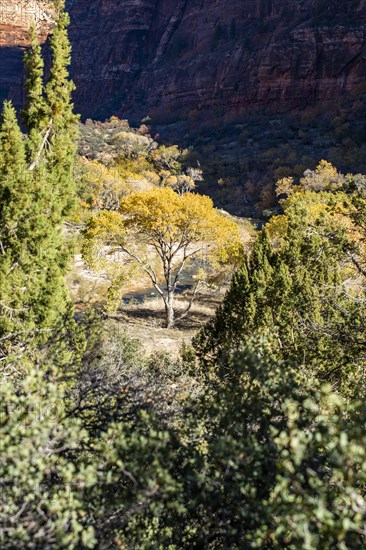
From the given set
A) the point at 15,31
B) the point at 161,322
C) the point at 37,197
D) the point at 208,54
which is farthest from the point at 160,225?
the point at 15,31

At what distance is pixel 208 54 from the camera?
390ft

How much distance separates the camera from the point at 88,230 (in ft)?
65.7

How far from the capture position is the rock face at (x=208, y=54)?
9119cm

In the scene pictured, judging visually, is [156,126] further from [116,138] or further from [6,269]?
[6,269]

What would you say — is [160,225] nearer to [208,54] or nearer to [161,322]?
[161,322]

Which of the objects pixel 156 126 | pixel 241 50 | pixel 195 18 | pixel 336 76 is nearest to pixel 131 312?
pixel 336 76

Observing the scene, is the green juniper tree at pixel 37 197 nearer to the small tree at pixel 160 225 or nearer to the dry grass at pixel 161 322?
the dry grass at pixel 161 322

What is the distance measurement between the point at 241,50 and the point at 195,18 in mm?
30475

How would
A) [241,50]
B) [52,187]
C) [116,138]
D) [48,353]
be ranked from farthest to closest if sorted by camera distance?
1. [241,50]
2. [116,138]
3. [52,187]
4. [48,353]

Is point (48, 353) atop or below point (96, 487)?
atop

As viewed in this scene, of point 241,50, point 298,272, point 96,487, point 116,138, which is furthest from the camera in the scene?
point 241,50

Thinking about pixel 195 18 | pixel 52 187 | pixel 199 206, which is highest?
pixel 195 18

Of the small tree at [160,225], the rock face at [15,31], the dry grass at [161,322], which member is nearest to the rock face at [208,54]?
the rock face at [15,31]

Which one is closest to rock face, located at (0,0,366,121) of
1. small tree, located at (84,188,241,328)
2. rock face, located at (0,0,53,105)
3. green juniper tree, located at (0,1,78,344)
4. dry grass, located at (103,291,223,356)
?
rock face, located at (0,0,53,105)
